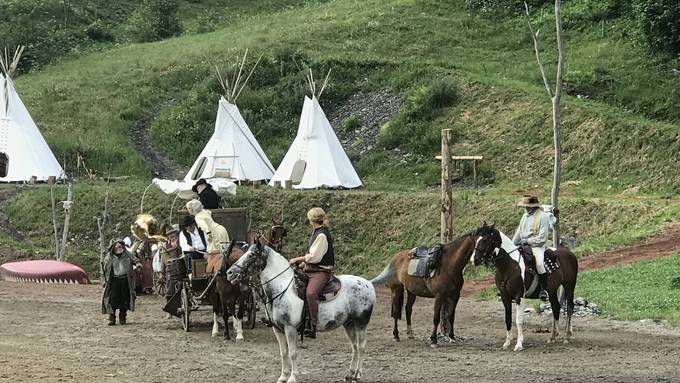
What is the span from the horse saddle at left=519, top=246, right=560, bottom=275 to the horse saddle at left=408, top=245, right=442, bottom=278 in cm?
123

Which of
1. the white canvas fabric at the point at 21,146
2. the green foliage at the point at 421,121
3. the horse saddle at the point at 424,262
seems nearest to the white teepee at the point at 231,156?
the white canvas fabric at the point at 21,146

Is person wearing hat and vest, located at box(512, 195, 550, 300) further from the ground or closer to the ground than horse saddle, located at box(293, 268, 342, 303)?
further from the ground

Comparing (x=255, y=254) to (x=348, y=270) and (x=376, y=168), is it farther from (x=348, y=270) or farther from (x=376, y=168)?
(x=376, y=168)

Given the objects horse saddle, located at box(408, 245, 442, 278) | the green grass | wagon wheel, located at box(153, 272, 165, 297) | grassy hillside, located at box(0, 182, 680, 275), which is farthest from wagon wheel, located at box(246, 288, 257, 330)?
grassy hillside, located at box(0, 182, 680, 275)

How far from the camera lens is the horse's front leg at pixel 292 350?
1215 centimetres

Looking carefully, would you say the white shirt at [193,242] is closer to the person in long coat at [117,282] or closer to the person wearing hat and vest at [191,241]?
the person wearing hat and vest at [191,241]

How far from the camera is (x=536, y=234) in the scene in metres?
16.2

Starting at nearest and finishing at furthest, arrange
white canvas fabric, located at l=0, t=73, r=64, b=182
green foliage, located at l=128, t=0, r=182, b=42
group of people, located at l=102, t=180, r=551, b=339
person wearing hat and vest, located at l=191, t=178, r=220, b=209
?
group of people, located at l=102, t=180, r=551, b=339 < person wearing hat and vest, located at l=191, t=178, r=220, b=209 < white canvas fabric, located at l=0, t=73, r=64, b=182 < green foliage, located at l=128, t=0, r=182, b=42

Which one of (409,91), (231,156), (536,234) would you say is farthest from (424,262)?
(409,91)

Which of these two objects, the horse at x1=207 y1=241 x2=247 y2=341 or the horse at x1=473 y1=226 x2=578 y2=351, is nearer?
the horse at x1=473 y1=226 x2=578 y2=351

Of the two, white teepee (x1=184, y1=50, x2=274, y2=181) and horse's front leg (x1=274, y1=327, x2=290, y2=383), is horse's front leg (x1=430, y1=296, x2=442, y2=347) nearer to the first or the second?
horse's front leg (x1=274, y1=327, x2=290, y2=383)

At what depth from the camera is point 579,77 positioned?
41.6 metres

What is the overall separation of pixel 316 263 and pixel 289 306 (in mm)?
636

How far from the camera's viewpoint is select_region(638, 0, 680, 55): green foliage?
41.5 metres
